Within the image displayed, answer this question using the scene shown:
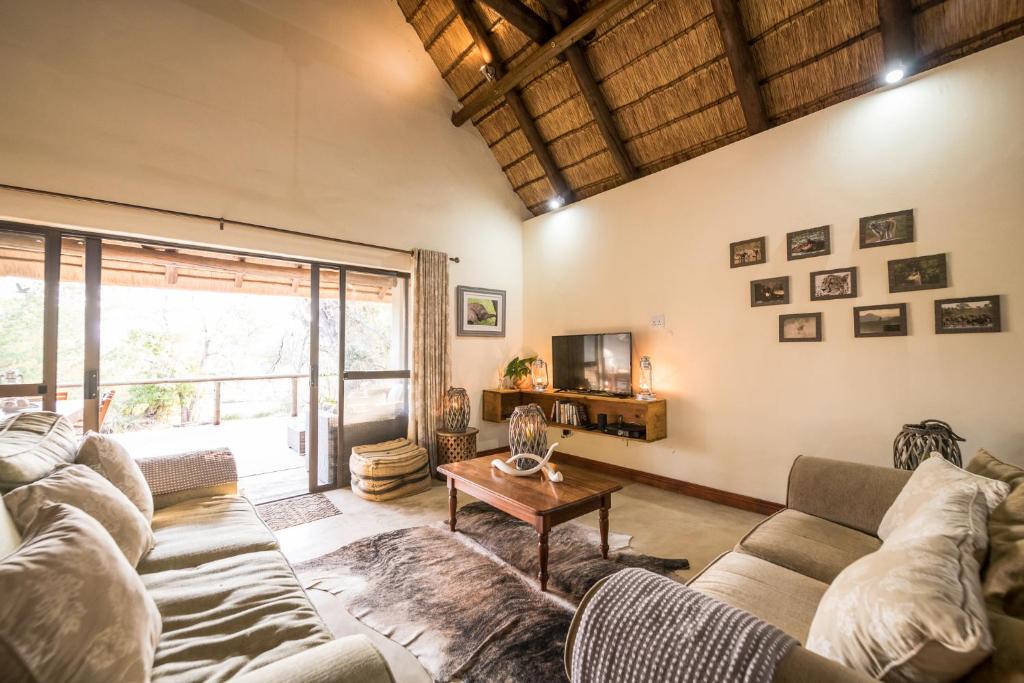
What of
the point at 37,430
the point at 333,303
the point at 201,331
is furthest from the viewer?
the point at 201,331

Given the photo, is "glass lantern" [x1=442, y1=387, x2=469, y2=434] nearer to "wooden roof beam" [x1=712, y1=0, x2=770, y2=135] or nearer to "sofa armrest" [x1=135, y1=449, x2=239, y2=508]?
"sofa armrest" [x1=135, y1=449, x2=239, y2=508]

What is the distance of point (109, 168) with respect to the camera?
2.89 metres

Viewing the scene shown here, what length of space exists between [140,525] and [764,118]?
4.53 m

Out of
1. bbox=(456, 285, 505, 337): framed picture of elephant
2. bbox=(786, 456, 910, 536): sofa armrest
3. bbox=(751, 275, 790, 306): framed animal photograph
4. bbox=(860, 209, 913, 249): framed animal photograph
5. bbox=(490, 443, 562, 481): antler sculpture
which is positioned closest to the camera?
bbox=(786, 456, 910, 536): sofa armrest

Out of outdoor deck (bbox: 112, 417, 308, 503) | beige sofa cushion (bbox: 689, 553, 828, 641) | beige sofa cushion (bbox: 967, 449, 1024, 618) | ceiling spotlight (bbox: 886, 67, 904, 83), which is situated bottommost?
outdoor deck (bbox: 112, 417, 308, 503)

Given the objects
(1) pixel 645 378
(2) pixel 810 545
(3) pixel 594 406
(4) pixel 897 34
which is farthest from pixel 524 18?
(2) pixel 810 545

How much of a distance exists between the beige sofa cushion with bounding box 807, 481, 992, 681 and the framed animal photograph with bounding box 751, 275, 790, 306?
2460 mm

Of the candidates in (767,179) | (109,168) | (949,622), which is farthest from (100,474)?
(767,179)

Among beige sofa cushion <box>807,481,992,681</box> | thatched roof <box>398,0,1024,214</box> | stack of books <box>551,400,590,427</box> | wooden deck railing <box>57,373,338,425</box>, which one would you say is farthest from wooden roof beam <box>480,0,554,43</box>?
wooden deck railing <box>57,373,338,425</box>

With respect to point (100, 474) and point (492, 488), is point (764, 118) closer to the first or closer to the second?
point (492, 488)

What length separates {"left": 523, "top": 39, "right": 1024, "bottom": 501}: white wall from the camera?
2443 millimetres

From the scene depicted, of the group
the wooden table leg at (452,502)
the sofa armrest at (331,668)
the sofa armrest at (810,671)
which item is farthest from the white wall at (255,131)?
the sofa armrest at (810,671)

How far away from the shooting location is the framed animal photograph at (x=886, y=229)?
8.87 ft

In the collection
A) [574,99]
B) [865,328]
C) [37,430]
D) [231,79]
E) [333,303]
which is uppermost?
[574,99]
